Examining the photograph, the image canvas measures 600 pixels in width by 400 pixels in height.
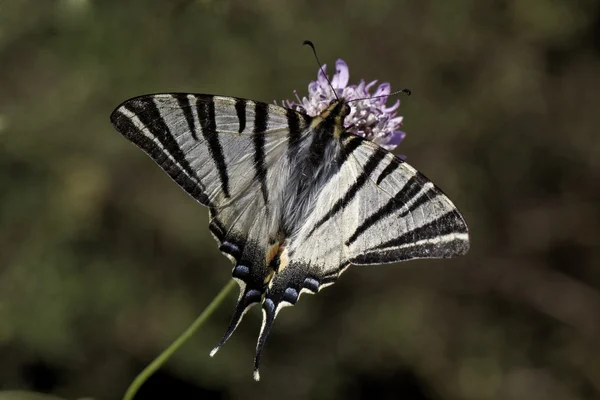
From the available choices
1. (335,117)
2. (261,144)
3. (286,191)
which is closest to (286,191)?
(286,191)

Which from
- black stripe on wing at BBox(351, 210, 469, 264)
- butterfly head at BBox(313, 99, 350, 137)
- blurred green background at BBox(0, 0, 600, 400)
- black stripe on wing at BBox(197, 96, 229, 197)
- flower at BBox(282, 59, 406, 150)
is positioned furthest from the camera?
blurred green background at BBox(0, 0, 600, 400)

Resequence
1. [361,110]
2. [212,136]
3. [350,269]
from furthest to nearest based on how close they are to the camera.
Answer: [350,269] → [361,110] → [212,136]

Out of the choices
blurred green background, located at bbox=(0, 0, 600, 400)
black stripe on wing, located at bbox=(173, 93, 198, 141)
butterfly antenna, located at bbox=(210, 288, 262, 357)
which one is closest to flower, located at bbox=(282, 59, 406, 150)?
black stripe on wing, located at bbox=(173, 93, 198, 141)

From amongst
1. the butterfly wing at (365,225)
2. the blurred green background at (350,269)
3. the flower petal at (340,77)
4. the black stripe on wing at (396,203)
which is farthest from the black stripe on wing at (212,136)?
the blurred green background at (350,269)

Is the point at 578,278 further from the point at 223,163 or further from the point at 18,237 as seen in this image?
the point at 18,237

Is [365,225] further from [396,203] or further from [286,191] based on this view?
[286,191]

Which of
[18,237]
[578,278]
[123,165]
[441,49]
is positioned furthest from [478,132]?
[18,237]

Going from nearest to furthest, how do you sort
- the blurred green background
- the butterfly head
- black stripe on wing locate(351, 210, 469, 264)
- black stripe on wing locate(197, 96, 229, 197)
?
black stripe on wing locate(351, 210, 469, 264), black stripe on wing locate(197, 96, 229, 197), the butterfly head, the blurred green background

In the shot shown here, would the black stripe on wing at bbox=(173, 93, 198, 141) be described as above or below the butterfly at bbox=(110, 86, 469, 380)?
above

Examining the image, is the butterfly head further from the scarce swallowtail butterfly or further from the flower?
the flower
